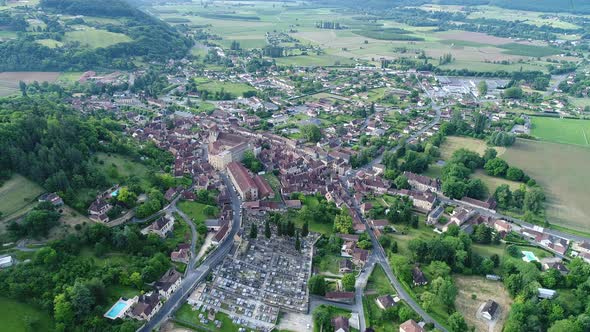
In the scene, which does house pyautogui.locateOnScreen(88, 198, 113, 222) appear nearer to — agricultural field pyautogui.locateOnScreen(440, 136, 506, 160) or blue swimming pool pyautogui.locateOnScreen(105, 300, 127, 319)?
blue swimming pool pyautogui.locateOnScreen(105, 300, 127, 319)

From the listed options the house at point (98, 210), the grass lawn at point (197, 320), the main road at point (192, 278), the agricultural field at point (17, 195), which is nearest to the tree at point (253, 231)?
the main road at point (192, 278)

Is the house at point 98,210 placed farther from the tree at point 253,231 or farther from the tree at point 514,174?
the tree at point 514,174

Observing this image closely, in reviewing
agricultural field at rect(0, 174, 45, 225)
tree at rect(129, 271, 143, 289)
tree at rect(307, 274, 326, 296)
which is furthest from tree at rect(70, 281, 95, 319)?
tree at rect(307, 274, 326, 296)

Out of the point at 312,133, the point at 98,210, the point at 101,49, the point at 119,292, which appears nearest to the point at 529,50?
the point at 312,133

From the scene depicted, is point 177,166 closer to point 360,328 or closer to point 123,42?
point 360,328

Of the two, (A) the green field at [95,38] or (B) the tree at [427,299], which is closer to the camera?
(B) the tree at [427,299]

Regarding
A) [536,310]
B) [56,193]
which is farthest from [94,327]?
[536,310]
